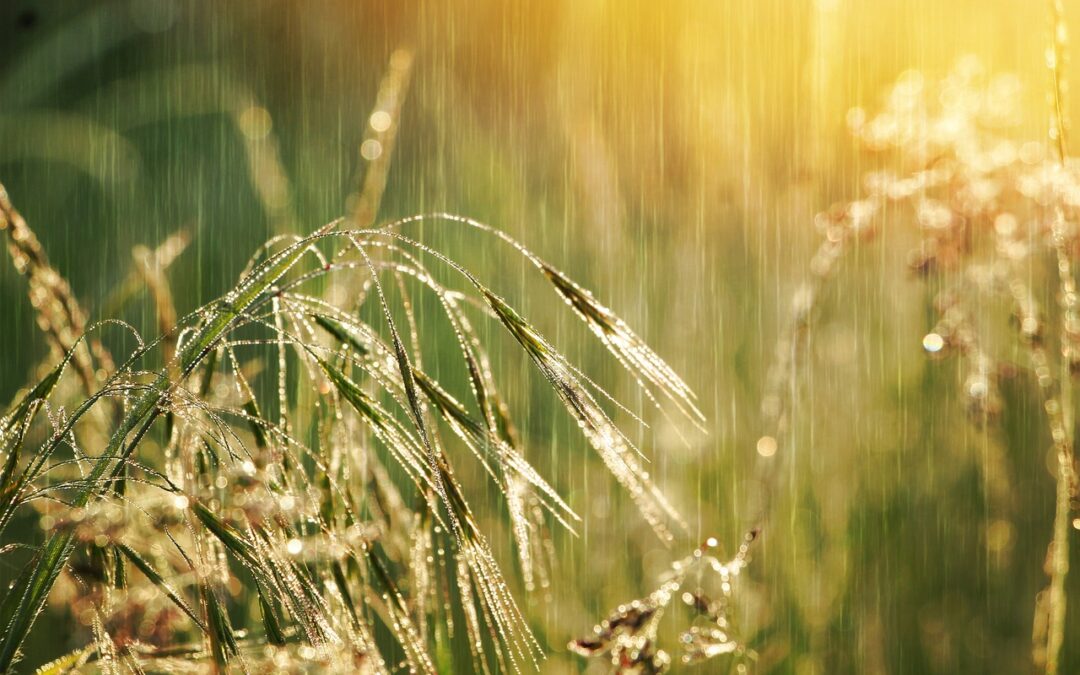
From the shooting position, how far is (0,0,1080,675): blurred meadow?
6.80ft

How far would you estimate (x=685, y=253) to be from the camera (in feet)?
9.14

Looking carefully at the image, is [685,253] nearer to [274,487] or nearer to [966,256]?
[966,256]

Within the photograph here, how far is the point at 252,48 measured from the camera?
18.1ft

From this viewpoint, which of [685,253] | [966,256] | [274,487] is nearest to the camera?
[274,487]

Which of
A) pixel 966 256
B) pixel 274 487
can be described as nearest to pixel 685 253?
pixel 966 256

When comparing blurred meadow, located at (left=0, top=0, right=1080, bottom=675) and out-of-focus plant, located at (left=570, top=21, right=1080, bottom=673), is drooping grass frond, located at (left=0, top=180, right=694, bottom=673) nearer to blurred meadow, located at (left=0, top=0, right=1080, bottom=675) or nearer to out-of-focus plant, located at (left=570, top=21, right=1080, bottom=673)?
blurred meadow, located at (left=0, top=0, right=1080, bottom=675)

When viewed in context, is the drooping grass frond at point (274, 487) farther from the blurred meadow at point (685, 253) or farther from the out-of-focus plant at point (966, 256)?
the out-of-focus plant at point (966, 256)

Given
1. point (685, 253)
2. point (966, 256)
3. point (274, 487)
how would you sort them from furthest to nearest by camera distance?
point (685, 253) < point (966, 256) < point (274, 487)

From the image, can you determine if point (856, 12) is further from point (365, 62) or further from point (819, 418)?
point (365, 62)

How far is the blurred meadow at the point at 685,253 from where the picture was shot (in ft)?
6.80

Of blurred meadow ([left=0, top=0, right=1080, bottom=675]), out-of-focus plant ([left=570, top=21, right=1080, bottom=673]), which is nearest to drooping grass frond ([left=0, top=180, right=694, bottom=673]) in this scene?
blurred meadow ([left=0, top=0, right=1080, bottom=675])

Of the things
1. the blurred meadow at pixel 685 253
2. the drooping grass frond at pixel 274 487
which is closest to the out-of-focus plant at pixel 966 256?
the blurred meadow at pixel 685 253

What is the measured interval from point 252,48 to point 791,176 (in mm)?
3731

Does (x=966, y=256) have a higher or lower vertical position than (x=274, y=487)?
higher
